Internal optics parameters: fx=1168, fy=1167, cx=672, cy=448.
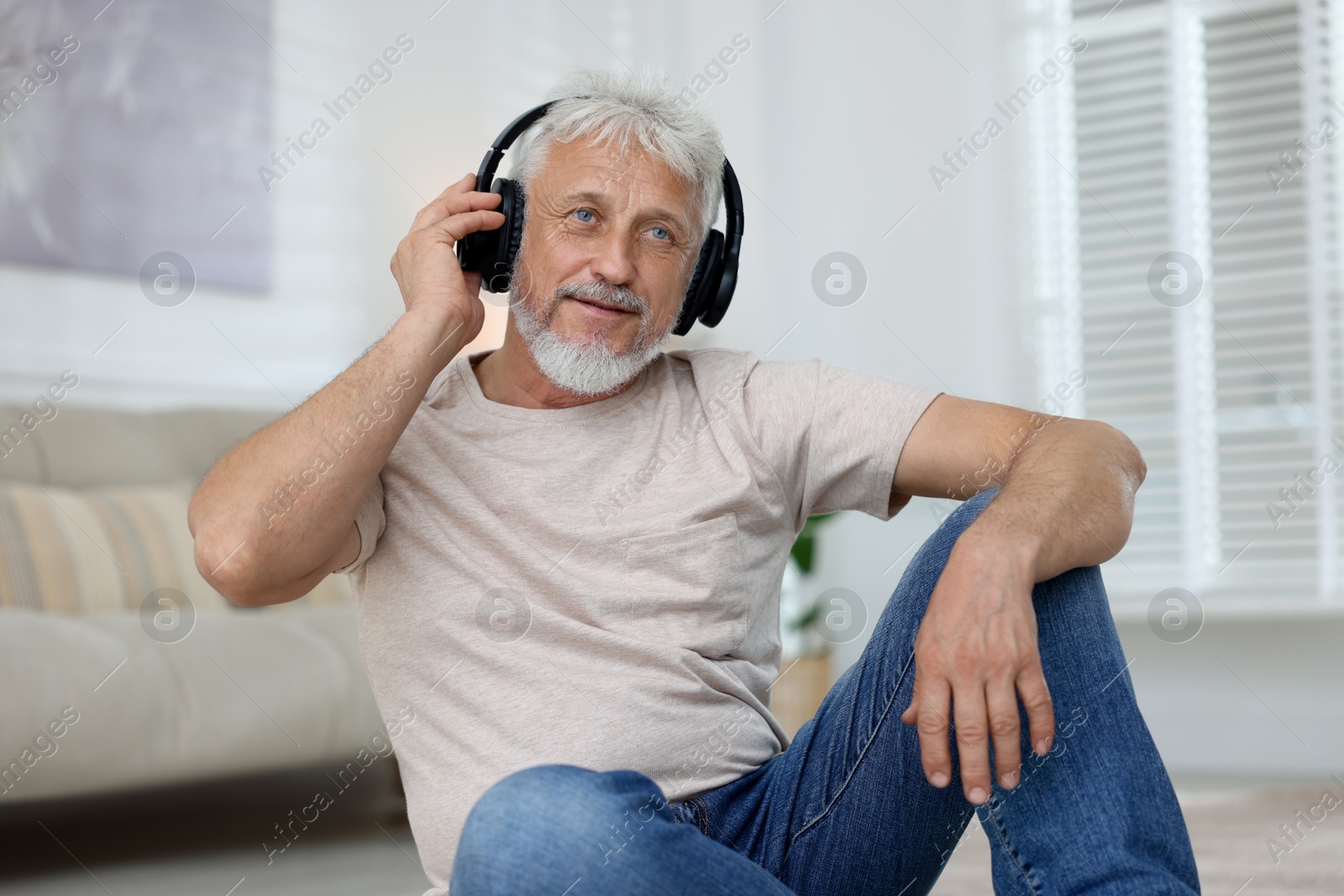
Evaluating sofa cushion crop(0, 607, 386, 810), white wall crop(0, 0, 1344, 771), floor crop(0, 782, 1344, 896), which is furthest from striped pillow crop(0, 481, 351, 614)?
white wall crop(0, 0, 1344, 771)

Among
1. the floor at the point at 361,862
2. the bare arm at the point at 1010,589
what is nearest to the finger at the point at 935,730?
the bare arm at the point at 1010,589

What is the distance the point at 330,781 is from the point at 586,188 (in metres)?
2.10

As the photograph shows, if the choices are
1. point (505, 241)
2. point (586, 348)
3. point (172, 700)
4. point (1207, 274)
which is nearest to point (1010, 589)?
point (586, 348)

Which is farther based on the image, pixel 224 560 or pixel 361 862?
pixel 361 862

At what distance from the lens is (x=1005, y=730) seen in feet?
2.57

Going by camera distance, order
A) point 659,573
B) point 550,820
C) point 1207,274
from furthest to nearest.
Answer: point 1207,274
point 659,573
point 550,820

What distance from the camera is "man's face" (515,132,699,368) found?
3.74 feet

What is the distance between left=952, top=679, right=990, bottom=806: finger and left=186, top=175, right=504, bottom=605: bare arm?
0.51 m

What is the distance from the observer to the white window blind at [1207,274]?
2947mm

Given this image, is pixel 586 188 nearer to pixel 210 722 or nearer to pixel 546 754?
pixel 546 754

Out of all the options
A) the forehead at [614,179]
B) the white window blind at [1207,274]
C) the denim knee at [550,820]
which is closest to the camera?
the denim knee at [550,820]

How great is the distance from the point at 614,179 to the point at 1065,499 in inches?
21.2

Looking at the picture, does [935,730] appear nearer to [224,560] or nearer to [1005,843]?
[1005,843]

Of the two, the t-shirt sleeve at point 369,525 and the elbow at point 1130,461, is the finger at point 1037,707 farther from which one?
the t-shirt sleeve at point 369,525
